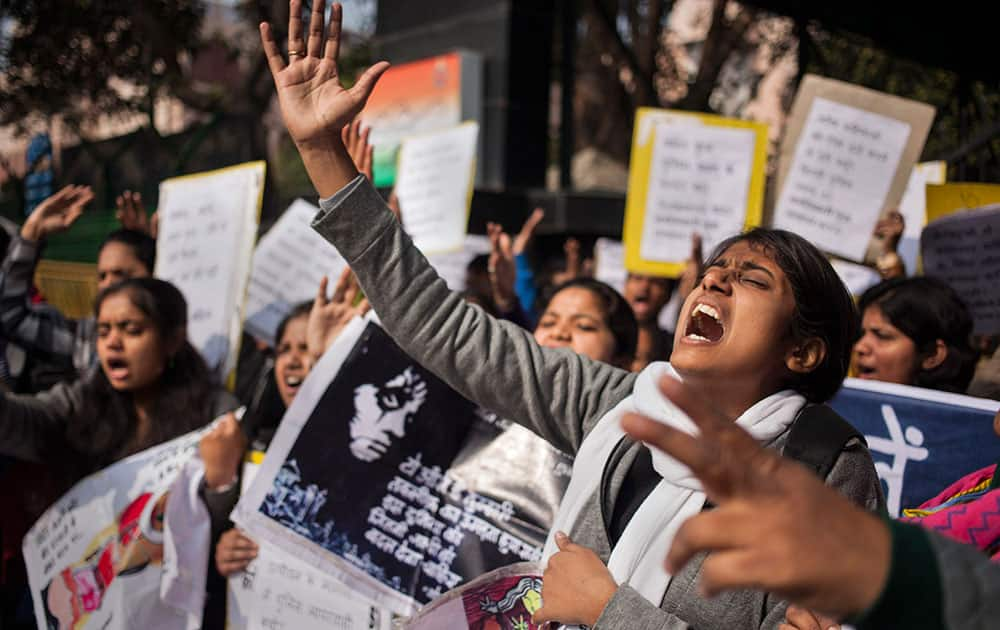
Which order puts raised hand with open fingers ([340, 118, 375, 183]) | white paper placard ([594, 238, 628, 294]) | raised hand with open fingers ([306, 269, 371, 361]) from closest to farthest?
1. raised hand with open fingers ([340, 118, 375, 183])
2. raised hand with open fingers ([306, 269, 371, 361])
3. white paper placard ([594, 238, 628, 294])

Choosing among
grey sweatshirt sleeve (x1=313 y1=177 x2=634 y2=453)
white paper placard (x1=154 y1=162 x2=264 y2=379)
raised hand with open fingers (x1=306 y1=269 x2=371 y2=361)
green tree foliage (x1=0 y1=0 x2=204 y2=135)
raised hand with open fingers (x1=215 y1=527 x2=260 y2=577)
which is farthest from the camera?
green tree foliage (x1=0 y1=0 x2=204 y2=135)

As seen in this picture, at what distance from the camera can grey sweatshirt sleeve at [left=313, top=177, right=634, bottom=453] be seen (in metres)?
1.76

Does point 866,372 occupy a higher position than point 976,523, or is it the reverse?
point 976,523

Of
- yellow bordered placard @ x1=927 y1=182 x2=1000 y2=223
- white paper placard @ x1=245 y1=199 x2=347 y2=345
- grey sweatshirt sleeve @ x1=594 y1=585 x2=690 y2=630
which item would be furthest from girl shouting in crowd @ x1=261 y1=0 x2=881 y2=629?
white paper placard @ x1=245 y1=199 x2=347 y2=345

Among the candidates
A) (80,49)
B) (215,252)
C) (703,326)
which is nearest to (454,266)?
→ (215,252)

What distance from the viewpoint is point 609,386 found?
1874mm

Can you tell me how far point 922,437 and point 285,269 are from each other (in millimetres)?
2336

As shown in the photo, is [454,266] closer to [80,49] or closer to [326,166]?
[326,166]

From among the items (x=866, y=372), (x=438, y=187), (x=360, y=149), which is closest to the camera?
(x=360, y=149)

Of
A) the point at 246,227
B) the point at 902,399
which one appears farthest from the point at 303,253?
the point at 902,399

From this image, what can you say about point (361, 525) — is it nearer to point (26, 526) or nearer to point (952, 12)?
point (26, 526)

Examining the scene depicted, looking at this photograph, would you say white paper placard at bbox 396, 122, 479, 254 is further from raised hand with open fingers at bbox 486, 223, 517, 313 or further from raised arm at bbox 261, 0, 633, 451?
raised arm at bbox 261, 0, 633, 451

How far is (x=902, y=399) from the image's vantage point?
2.38m

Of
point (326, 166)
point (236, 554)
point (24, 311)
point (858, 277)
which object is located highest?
point (326, 166)
